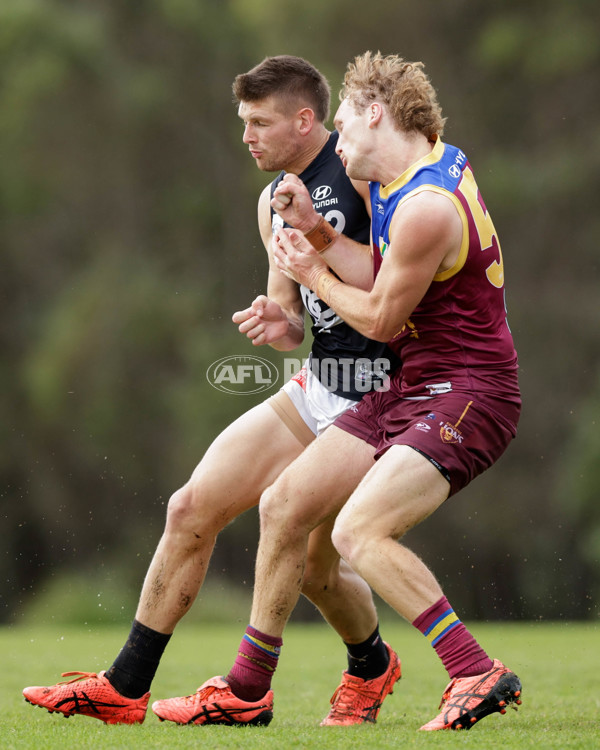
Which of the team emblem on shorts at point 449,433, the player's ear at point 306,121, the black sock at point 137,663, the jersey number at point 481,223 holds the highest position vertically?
the player's ear at point 306,121

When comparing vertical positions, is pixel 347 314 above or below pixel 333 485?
above

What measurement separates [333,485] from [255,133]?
1.17 meters

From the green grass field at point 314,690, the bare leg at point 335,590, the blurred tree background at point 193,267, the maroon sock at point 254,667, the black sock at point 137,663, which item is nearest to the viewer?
the green grass field at point 314,690

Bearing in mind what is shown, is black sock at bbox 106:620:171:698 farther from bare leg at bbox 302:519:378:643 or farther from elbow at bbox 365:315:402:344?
elbow at bbox 365:315:402:344

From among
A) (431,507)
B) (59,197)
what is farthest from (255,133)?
(59,197)

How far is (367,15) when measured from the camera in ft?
40.4

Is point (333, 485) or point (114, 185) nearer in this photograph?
point (333, 485)

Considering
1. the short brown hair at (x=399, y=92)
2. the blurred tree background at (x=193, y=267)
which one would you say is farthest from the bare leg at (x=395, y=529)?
the blurred tree background at (x=193, y=267)

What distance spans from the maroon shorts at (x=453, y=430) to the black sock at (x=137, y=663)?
90cm

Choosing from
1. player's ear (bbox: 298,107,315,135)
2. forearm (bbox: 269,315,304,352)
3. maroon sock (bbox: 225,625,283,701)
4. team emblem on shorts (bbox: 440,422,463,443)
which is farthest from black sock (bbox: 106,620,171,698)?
player's ear (bbox: 298,107,315,135)

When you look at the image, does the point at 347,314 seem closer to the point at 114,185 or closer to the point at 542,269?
the point at 542,269

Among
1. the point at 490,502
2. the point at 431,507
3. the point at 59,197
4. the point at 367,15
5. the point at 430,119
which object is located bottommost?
the point at 490,502

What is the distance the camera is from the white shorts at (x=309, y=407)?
3.66m

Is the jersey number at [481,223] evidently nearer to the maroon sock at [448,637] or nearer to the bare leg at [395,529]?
the bare leg at [395,529]
